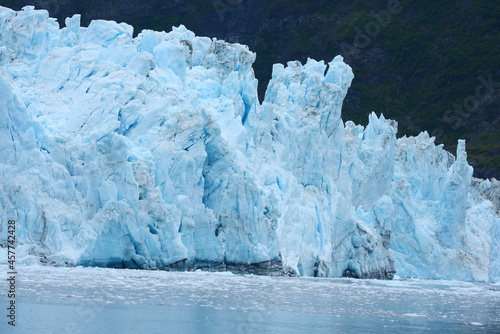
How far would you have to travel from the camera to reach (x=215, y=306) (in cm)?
1361

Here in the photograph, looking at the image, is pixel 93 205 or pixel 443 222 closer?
pixel 93 205

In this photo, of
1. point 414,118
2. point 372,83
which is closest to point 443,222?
point 414,118

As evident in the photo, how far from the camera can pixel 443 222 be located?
32594mm

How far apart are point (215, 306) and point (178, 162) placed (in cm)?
829

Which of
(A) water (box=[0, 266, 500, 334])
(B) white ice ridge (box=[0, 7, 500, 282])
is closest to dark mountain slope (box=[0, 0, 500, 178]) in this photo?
(B) white ice ridge (box=[0, 7, 500, 282])

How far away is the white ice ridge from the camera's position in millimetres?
19312

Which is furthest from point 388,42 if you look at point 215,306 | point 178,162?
point 215,306

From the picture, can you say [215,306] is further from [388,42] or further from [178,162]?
[388,42]

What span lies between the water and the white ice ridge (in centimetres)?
158

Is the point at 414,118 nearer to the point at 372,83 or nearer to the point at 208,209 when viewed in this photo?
the point at 372,83

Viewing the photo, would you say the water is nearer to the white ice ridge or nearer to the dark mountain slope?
the white ice ridge

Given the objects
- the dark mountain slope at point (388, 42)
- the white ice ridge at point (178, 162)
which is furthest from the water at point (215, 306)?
the dark mountain slope at point (388, 42)

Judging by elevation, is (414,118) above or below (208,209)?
above

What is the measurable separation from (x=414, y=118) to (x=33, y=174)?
159 feet
